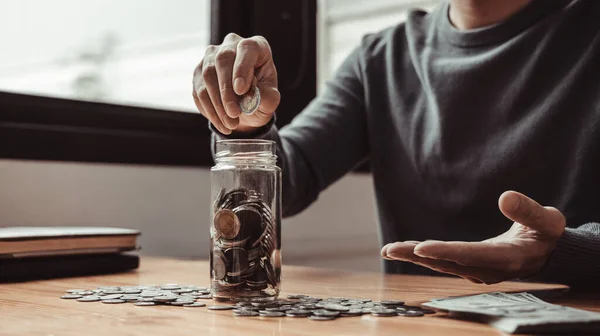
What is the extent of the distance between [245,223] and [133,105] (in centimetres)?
114

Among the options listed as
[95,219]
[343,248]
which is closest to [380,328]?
[95,219]

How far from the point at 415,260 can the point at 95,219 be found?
1.04 m

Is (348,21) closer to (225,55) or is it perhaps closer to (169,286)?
(225,55)

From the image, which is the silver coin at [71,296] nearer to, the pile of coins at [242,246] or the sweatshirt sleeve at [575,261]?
the pile of coins at [242,246]

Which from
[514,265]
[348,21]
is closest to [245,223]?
[514,265]

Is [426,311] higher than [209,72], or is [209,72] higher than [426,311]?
[209,72]

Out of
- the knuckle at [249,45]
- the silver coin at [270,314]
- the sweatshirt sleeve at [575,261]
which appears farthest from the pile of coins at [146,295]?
the sweatshirt sleeve at [575,261]

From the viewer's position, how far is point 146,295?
896mm

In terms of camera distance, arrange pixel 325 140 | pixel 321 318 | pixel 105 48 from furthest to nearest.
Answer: pixel 105 48, pixel 325 140, pixel 321 318

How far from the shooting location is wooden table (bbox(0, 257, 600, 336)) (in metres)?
0.68

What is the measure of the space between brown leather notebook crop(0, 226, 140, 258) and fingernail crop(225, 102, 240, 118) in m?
0.39

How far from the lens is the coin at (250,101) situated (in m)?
0.98

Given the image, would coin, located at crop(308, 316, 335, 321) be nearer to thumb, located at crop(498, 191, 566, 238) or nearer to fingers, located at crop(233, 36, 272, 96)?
thumb, located at crop(498, 191, 566, 238)

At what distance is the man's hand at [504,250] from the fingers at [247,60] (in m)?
0.29
